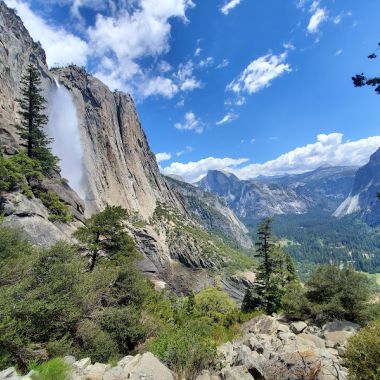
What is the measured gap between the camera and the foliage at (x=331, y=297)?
1773cm

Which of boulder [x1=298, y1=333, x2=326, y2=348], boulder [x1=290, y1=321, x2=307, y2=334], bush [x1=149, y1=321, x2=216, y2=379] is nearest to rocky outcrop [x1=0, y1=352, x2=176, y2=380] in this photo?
bush [x1=149, y1=321, x2=216, y2=379]

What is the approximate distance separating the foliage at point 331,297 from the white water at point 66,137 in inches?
3052

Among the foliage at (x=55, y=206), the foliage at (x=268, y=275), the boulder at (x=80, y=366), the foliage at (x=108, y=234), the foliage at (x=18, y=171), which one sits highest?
the foliage at (x=18, y=171)

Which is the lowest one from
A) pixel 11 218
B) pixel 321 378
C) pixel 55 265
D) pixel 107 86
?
pixel 321 378

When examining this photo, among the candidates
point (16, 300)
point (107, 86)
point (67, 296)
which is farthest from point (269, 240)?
point (107, 86)

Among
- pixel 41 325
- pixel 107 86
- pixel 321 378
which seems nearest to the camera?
pixel 321 378

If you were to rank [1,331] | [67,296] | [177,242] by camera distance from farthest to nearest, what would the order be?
[177,242] < [67,296] < [1,331]

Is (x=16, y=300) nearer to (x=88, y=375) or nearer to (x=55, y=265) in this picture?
(x=55, y=265)

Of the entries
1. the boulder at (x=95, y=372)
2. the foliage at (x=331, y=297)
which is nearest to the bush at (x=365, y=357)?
the boulder at (x=95, y=372)

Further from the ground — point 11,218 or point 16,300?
point 11,218

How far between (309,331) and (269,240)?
27101 millimetres

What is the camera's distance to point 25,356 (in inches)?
486

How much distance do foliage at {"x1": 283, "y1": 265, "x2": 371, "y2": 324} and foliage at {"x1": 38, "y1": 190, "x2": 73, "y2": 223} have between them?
107ft

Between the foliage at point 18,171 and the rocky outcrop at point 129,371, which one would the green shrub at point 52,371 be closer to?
the rocky outcrop at point 129,371
